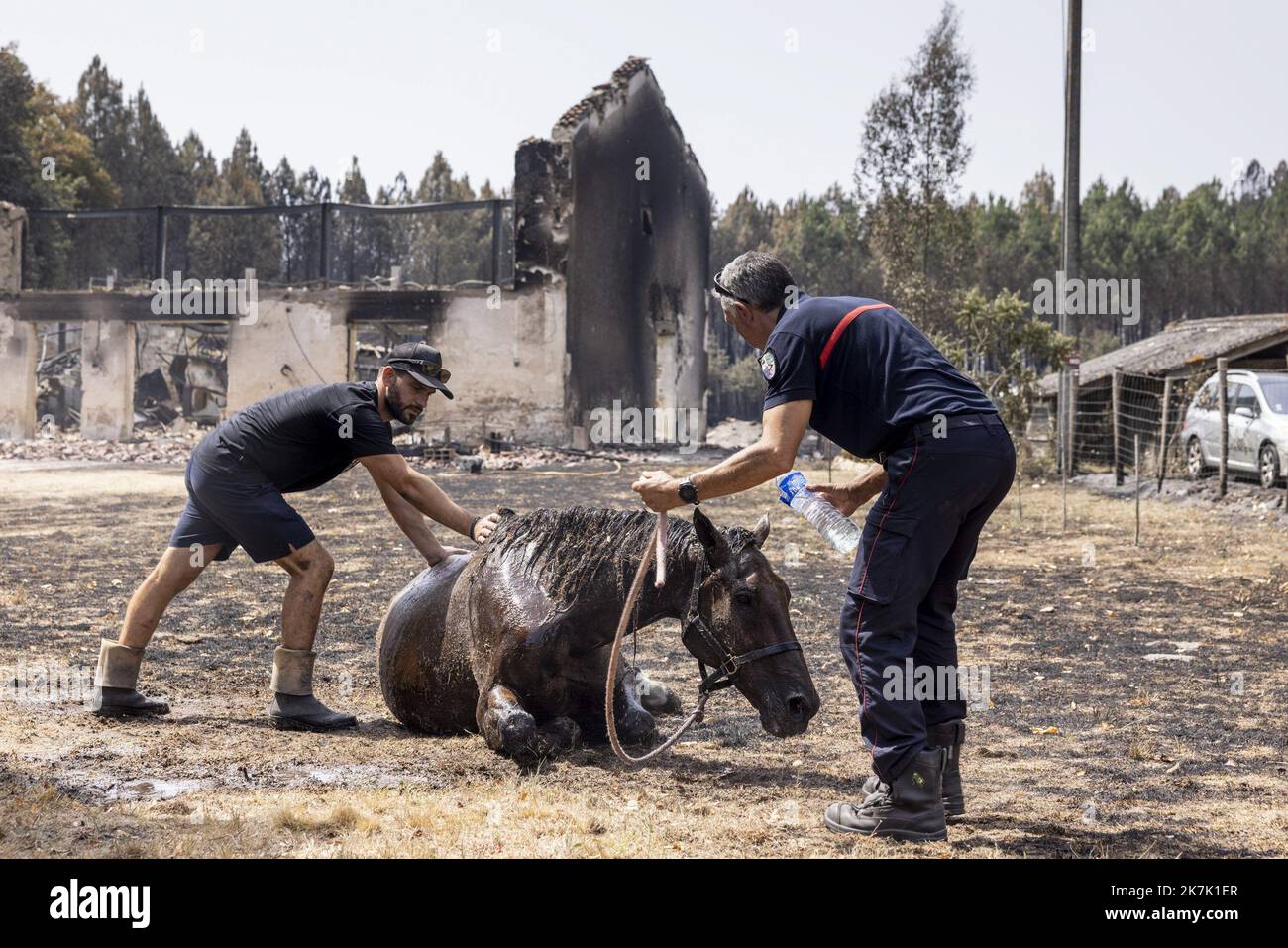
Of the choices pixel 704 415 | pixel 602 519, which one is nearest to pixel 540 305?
pixel 704 415

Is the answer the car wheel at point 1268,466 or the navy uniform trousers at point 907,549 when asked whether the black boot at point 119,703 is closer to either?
the navy uniform trousers at point 907,549

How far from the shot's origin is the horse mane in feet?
14.7

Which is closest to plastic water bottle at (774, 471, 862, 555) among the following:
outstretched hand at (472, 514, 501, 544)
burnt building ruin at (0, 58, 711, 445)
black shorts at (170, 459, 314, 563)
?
outstretched hand at (472, 514, 501, 544)

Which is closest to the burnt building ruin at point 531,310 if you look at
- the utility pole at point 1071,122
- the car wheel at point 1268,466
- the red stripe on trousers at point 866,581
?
the utility pole at point 1071,122

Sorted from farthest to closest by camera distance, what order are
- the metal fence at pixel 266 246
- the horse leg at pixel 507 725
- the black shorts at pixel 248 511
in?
the metal fence at pixel 266 246, the black shorts at pixel 248 511, the horse leg at pixel 507 725

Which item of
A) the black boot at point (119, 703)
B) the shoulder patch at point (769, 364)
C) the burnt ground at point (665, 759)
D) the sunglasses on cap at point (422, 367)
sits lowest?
the burnt ground at point (665, 759)

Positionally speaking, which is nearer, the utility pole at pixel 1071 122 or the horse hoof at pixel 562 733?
the horse hoof at pixel 562 733

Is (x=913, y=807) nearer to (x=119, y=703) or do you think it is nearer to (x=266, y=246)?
(x=119, y=703)

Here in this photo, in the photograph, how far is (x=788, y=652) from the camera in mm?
4051

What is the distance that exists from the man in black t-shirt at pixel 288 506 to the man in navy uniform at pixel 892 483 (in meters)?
1.60

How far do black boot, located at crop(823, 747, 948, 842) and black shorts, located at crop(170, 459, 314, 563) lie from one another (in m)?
2.53

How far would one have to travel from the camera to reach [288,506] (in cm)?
502

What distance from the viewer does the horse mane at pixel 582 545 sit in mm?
4492
